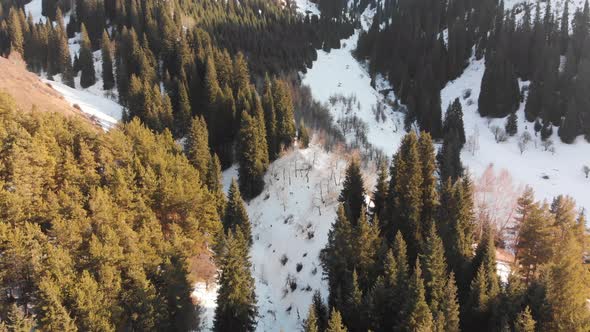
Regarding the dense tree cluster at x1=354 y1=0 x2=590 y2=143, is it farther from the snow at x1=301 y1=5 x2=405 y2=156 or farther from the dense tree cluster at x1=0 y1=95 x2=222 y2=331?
the dense tree cluster at x1=0 y1=95 x2=222 y2=331

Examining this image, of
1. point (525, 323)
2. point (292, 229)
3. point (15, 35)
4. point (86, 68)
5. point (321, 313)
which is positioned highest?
point (15, 35)

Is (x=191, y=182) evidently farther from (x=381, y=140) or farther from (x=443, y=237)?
(x=381, y=140)

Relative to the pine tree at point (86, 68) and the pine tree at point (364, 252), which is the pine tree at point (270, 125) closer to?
the pine tree at point (364, 252)

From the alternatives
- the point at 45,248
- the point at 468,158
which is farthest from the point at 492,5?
the point at 45,248

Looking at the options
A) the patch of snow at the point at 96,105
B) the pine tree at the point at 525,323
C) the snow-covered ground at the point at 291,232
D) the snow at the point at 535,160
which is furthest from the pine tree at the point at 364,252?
the snow at the point at 535,160

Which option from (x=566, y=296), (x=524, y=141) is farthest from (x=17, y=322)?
(x=524, y=141)

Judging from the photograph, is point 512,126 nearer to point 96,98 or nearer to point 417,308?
point 417,308
